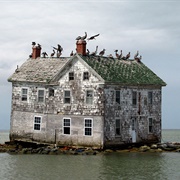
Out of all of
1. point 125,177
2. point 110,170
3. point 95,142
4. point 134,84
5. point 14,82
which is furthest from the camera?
point 14,82

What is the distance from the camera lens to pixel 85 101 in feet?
147

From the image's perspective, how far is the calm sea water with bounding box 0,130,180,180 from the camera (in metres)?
31.9

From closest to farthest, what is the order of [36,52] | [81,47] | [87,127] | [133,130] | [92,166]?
1. [92,166]
2. [87,127]
3. [81,47]
4. [133,130]
5. [36,52]

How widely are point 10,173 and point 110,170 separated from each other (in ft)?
23.3

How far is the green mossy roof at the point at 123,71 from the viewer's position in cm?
4528

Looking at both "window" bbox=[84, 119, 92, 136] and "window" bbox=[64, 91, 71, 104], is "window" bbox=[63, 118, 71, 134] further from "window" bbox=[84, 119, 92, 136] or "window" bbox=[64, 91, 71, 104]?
"window" bbox=[84, 119, 92, 136]

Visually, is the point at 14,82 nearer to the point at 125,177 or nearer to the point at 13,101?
the point at 13,101

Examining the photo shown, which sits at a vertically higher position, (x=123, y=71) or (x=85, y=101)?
(x=123, y=71)

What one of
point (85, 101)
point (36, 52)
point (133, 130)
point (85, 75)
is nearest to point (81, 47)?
point (85, 75)

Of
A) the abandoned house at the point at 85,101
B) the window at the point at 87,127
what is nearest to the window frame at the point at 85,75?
the abandoned house at the point at 85,101

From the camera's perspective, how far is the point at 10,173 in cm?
3309

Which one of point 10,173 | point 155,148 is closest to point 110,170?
point 10,173

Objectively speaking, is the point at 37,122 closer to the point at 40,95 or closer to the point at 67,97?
the point at 40,95

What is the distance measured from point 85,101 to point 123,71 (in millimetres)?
5838
